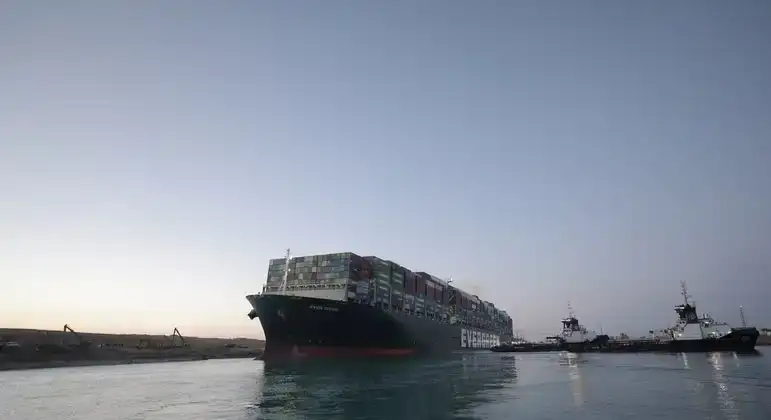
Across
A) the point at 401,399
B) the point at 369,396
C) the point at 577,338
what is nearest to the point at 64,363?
the point at 369,396

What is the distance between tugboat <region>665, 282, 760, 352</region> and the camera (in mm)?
74375

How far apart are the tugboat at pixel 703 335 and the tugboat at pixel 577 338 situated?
18.7 meters

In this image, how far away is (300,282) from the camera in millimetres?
69500

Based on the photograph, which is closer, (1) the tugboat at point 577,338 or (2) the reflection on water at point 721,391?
(2) the reflection on water at point 721,391

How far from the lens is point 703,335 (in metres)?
77.3

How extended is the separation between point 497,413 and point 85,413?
64.8 feet

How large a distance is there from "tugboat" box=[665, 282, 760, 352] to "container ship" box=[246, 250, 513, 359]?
4440cm

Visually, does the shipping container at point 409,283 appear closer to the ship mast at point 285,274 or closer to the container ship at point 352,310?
the container ship at point 352,310

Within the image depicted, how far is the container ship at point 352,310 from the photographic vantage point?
5459 cm

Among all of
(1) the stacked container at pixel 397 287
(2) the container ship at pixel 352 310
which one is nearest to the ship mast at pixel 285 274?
(2) the container ship at pixel 352 310

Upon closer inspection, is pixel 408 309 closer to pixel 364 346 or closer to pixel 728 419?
pixel 364 346

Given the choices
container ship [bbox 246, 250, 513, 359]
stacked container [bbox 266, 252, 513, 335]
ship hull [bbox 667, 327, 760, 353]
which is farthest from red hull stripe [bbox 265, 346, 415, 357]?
ship hull [bbox 667, 327, 760, 353]

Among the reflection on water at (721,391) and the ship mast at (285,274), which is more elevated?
the ship mast at (285,274)

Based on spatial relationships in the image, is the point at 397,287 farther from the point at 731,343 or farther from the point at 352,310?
the point at 731,343
